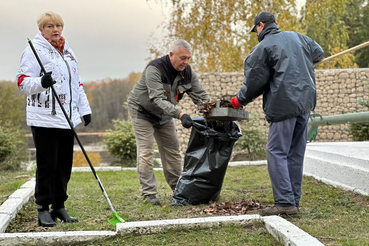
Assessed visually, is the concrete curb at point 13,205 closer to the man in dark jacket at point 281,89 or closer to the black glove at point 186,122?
the black glove at point 186,122

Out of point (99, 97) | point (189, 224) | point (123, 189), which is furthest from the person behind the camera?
point (99, 97)

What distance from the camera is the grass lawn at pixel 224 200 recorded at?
10.0 feet

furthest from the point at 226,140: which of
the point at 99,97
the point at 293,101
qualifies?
the point at 99,97

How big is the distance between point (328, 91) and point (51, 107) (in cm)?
1227

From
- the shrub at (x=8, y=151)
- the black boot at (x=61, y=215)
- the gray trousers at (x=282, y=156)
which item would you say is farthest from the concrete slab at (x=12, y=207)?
the shrub at (x=8, y=151)

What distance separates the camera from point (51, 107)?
353 centimetres

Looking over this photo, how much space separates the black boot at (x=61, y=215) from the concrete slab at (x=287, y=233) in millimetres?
1804

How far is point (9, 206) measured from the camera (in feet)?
13.9

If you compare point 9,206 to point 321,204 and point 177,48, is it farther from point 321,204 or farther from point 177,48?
point 321,204

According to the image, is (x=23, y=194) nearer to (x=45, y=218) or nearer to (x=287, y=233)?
(x=45, y=218)

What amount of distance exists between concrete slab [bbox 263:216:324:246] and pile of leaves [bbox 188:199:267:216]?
57cm

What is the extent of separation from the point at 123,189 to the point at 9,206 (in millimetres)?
1798

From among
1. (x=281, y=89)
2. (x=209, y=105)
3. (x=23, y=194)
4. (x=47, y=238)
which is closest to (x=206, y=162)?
(x=209, y=105)

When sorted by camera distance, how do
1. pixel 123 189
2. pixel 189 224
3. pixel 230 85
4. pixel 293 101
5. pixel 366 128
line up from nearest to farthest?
pixel 189 224 → pixel 293 101 → pixel 123 189 → pixel 366 128 → pixel 230 85
